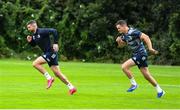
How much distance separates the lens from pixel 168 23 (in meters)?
40.9

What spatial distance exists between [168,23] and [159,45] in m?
1.96

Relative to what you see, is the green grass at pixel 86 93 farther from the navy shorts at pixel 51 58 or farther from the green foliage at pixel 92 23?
the green foliage at pixel 92 23

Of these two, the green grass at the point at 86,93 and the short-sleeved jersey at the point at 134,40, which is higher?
the short-sleeved jersey at the point at 134,40

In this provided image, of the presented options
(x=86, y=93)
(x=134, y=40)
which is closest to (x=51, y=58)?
(x=86, y=93)

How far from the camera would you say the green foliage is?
40062 mm

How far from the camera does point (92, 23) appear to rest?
41.3 m

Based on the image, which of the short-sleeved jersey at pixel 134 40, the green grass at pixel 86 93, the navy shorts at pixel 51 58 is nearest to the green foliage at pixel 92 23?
the green grass at pixel 86 93

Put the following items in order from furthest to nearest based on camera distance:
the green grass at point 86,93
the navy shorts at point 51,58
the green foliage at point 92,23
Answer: the green foliage at point 92,23
the navy shorts at point 51,58
the green grass at point 86,93

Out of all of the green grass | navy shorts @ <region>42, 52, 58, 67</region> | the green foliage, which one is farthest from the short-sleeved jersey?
the green foliage

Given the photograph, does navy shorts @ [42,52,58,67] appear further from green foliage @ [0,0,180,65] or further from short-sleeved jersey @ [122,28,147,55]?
green foliage @ [0,0,180,65]

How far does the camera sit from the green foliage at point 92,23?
40062mm

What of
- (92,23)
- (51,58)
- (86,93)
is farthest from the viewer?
(92,23)

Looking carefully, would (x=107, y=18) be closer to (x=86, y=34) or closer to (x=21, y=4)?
(x=86, y=34)

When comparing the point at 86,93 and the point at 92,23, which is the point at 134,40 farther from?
the point at 92,23
